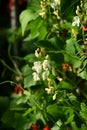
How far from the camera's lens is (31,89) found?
236 cm

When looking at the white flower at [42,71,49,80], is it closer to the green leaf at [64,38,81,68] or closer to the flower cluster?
the flower cluster

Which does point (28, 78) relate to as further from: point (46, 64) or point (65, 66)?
point (46, 64)

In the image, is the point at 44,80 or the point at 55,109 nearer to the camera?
the point at 55,109

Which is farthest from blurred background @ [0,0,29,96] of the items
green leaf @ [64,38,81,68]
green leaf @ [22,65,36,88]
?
green leaf @ [64,38,81,68]

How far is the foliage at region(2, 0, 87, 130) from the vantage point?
1849 millimetres

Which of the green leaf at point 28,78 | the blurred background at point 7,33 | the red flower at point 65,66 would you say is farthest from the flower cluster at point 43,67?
Answer: the blurred background at point 7,33

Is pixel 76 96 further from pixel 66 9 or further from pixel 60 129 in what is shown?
pixel 66 9

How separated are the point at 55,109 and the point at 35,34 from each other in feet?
1.28

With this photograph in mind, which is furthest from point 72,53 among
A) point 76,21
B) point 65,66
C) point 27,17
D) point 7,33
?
point 7,33

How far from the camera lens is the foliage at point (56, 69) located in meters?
1.85

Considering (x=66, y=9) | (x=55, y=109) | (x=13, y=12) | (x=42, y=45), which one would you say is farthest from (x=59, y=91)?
(x=13, y=12)

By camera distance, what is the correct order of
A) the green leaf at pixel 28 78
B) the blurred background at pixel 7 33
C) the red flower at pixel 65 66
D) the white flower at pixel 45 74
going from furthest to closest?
the blurred background at pixel 7 33 → the green leaf at pixel 28 78 → the red flower at pixel 65 66 → the white flower at pixel 45 74

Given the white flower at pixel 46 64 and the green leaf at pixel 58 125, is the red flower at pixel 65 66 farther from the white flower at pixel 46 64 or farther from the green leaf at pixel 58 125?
the green leaf at pixel 58 125

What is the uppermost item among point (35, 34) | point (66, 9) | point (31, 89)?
point (66, 9)
